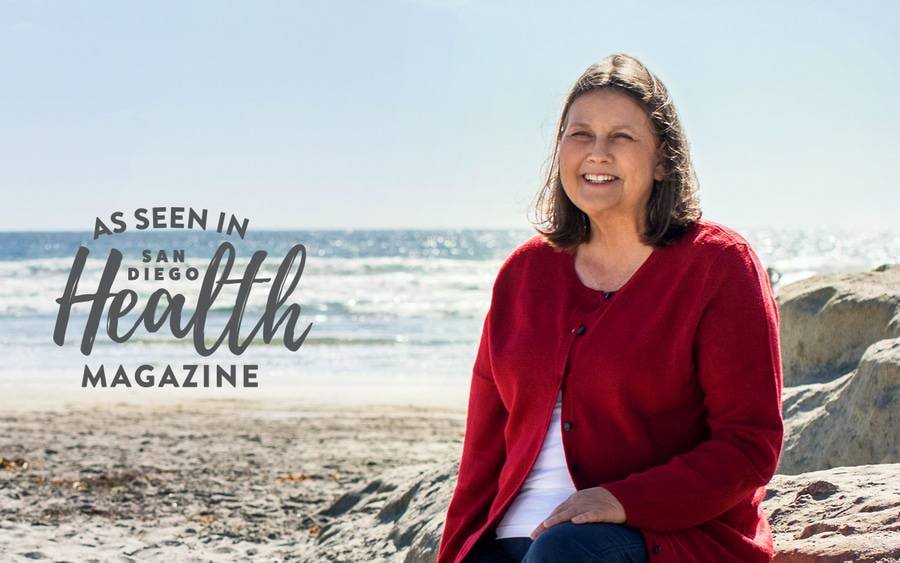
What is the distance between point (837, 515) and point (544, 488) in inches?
29.5

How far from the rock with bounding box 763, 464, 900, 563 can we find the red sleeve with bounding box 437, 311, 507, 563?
721mm

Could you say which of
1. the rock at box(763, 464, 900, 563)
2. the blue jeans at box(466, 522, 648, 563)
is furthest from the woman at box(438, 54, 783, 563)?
the rock at box(763, 464, 900, 563)

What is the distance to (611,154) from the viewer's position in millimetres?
2436

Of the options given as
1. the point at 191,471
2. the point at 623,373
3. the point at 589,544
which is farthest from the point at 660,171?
the point at 191,471

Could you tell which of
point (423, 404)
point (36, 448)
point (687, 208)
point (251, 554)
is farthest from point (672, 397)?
point (423, 404)

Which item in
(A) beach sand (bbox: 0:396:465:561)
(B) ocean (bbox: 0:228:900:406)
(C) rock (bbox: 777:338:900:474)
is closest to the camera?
(C) rock (bbox: 777:338:900:474)

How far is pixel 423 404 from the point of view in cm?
1089

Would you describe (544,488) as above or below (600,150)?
below

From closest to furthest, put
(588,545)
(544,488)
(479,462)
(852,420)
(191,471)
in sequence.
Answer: (588,545)
(544,488)
(479,462)
(852,420)
(191,471)

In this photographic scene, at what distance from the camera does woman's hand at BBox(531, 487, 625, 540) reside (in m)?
2.08

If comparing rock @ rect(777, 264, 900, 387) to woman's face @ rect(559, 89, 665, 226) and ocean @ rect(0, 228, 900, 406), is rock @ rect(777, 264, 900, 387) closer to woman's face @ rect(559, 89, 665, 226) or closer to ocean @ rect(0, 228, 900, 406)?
woman's face @ rect(559, 89, 665, 226)

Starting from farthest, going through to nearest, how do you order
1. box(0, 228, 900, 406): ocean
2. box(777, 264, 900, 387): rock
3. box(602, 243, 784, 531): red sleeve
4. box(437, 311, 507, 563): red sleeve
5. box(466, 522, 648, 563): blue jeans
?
box(0, 228, 900, 406): ocean, box(777, 264, 900, 387): rock, box(437, 311, 507, 563): red sleeve, box(602, 243, 784, 531): red sleeve, box(466, 522, 648, 563): blue jeans

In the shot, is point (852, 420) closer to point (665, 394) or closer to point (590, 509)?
point (665, 394)

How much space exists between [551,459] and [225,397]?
30.8ft
